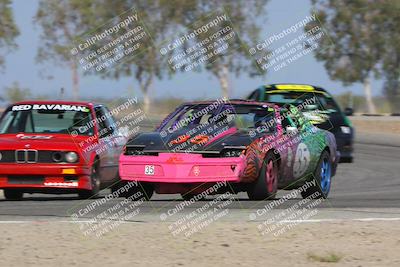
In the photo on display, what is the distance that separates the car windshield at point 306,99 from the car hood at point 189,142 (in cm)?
791

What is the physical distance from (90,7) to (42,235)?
57472 millimetres

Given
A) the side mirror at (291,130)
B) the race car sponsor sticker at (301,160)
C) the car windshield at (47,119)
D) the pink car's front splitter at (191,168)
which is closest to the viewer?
the pink car's front splitter at (191,168)

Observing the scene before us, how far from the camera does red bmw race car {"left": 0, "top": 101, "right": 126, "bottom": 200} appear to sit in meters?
12.8

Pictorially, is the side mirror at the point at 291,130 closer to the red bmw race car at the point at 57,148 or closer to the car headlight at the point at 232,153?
the car headlight at the point at 232,153

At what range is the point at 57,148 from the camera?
42.3 ft

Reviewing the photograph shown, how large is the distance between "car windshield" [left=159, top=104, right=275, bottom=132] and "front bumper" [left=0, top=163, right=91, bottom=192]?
1.33 meters

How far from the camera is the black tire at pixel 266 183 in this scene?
1165 cm

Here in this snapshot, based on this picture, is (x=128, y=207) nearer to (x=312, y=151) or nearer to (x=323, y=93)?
(x=312, y=151)

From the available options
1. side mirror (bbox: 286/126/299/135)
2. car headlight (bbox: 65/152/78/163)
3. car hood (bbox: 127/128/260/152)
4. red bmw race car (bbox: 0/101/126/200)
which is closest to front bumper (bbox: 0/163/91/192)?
red bmw race car (bbox: 0/101/126/200)

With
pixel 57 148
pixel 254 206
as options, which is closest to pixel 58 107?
pixel 57 148

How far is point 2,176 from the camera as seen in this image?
12805 millimetres
